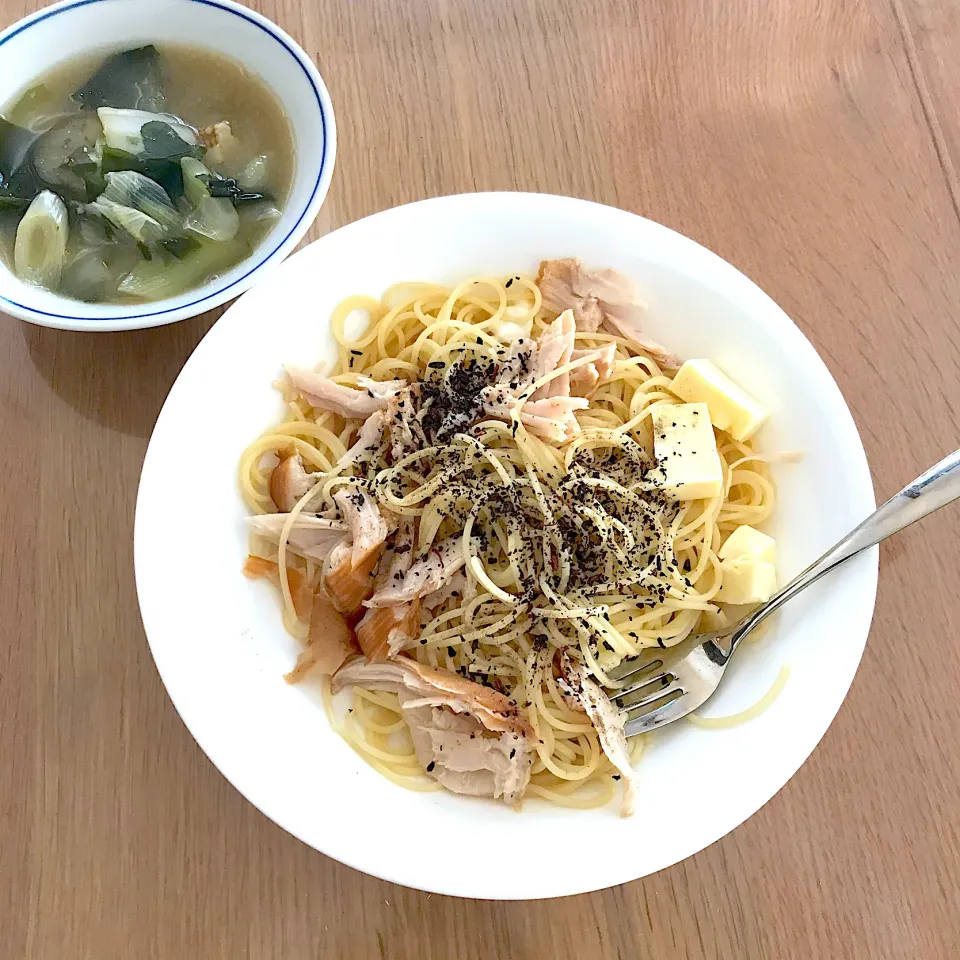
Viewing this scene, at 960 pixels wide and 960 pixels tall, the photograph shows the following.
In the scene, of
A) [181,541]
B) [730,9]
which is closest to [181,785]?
[181,541]

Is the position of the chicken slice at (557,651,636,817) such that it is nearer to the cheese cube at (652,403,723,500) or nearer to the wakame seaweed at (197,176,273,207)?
the cheese cube at (652,403,723,500)

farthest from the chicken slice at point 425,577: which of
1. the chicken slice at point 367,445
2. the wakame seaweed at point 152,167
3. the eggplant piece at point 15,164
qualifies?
the eggplant piece at point 15,164

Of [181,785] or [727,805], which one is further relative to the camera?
[181,785]

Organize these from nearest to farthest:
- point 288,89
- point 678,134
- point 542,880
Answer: point 542,880, point 288,89, point 678,134

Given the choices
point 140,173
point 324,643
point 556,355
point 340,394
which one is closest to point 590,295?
point 556,355

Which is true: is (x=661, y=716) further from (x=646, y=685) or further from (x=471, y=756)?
(x=471, y=756)

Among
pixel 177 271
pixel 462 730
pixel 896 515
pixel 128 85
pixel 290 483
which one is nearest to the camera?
pixel 896 515

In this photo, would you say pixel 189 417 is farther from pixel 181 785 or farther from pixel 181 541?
pixel 181 785

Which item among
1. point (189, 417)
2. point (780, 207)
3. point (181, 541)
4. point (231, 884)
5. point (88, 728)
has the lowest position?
point (231, 884)
